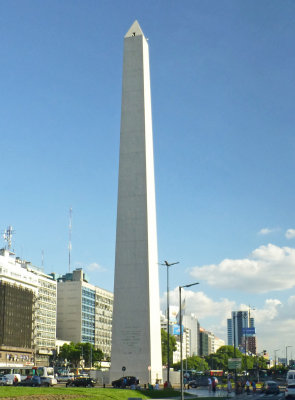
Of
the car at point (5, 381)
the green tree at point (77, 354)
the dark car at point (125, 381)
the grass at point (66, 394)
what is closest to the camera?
the grass at point (66, 394)

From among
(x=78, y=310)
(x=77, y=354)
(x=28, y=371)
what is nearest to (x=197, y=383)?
(x=28, y=371)

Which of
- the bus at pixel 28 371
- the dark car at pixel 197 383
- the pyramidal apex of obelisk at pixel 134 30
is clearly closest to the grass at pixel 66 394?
the dark car at pixel 197 383

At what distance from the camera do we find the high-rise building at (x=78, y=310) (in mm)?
160375

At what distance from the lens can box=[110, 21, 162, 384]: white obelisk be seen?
6303 centimetres

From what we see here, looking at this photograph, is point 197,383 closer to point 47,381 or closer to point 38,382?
point 47,381

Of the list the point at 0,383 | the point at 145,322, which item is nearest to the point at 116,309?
the point at 145,322

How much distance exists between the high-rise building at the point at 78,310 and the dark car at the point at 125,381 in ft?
329

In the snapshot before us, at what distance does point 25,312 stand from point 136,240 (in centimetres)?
7584

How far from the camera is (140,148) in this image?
66.7m

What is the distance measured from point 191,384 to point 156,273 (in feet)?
79.4

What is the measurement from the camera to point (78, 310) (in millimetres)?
160500

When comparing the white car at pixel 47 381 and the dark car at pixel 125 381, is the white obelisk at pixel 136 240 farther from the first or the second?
the white car at pixel 47 381

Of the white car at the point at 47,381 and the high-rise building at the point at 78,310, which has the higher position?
the high-rise building at the point at 78,310

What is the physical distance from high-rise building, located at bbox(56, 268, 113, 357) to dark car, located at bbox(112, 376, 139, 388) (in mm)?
100138
